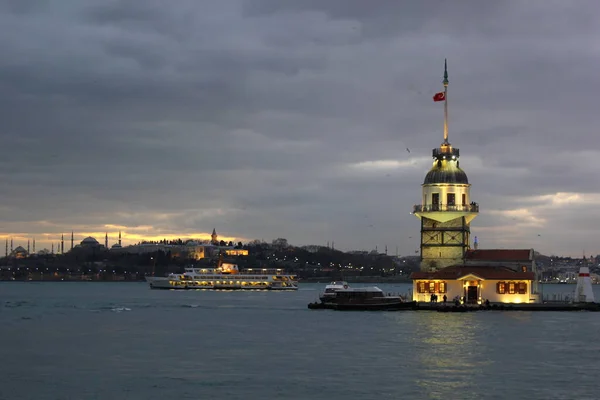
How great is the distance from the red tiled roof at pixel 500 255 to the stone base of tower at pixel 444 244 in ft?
3.60

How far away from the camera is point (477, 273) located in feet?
319

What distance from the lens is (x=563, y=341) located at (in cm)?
6881

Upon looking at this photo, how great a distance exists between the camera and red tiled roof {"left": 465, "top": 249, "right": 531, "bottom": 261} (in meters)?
100

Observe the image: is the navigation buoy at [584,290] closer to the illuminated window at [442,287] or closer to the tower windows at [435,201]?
the illuminated window at [442,287]

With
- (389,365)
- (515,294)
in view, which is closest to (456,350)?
(389,365)

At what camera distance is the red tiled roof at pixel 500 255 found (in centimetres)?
10048

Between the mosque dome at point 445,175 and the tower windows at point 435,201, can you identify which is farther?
the mosque dome at point 445,175

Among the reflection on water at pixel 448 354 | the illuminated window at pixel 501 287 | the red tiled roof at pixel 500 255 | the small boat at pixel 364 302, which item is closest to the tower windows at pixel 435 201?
the red tiled roof at pixel 500 255

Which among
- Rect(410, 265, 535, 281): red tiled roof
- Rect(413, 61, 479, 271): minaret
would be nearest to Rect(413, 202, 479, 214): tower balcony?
Rect(413, 61, 479, 271): minaret

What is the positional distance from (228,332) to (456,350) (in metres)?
21.7

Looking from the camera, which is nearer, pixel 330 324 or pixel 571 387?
pixel 571 387

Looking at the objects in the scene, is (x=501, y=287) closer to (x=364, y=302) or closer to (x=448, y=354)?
(x=364, y=302)

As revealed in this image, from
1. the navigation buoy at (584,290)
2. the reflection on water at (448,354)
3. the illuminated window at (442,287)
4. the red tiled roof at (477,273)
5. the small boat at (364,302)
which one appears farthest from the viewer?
the navigation buoy at (584,290)

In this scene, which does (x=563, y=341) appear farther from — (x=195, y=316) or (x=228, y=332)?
(x=195, y=316)
